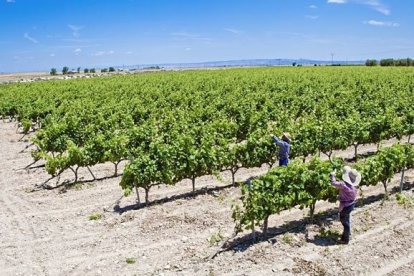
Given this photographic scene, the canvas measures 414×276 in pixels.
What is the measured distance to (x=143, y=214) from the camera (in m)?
11.5

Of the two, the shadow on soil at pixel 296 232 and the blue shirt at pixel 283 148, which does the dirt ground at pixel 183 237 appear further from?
the blue shirt at pixel 283 148

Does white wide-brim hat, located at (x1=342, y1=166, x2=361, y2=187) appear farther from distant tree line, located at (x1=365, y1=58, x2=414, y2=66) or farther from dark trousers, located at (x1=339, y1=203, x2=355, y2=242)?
distant tree line, located at (x1=365, y1=58, x2=414, y2=66)

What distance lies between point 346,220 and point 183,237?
3.58 metres

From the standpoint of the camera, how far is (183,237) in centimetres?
1000

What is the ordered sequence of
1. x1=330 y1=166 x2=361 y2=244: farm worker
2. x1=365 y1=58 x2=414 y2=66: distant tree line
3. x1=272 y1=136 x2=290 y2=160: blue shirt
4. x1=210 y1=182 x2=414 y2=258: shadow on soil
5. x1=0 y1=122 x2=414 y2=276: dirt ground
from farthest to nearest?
x1=365 y1=58 x2=414 y2=66: distant tree line, x1=272 y1=136 x2=290 y2=160: blue shirt, x1=210 y1=182 x2=414 y2=258: shadow on soil, x1=330 y1=166 x2=361 y2=244: farm worker, x1=0 y1=122 x2=414 y2=276: dirt ground

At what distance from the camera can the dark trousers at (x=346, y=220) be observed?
29.7ft

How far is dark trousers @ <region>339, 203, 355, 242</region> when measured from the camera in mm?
9052

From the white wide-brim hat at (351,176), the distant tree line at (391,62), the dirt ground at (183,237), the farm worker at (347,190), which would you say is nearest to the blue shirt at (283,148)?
the dirt ground at (183,237)

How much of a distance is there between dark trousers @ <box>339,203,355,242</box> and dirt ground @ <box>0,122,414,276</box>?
0.25 meters

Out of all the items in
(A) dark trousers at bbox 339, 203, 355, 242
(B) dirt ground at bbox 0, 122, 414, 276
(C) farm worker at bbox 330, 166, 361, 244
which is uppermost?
(C) farm worker at bbox 330, 166, 361, 244

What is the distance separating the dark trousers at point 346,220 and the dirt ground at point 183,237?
0.25 metres

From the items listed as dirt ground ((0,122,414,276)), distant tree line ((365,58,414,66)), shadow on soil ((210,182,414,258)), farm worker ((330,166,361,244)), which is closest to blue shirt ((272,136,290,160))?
dirt ground ((0,122,414,276))

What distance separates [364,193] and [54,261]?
8530 millimetres

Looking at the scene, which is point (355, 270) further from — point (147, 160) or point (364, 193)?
point (147, 160)
